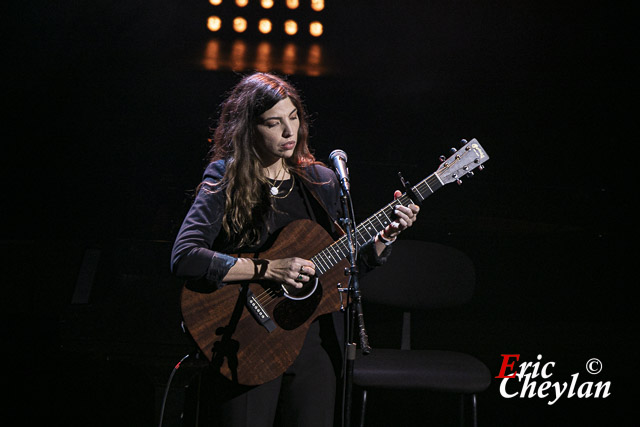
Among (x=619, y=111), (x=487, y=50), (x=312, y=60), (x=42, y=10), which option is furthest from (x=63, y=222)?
(x=619, y=111)

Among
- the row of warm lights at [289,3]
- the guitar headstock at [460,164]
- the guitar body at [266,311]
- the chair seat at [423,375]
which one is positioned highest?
the row of warm lights at [289,3]

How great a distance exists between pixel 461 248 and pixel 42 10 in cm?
362

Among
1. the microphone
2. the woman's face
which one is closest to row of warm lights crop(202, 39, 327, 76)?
the woman's face

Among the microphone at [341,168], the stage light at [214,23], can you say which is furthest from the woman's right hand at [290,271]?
the stage light at [214,23]

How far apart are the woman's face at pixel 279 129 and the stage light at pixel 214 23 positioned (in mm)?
2421

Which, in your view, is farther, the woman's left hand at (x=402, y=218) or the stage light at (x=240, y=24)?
the stage light at (x=240, y=24)

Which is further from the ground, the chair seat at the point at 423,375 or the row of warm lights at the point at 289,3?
the row of warm lights at the point at 289,3

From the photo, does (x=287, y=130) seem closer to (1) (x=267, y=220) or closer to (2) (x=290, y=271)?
(1) (x=267, y=220)

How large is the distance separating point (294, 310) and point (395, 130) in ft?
9.15

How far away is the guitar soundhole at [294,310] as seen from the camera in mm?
1870

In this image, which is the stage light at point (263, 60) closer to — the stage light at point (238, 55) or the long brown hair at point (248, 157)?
the stage light at point (238, 55)

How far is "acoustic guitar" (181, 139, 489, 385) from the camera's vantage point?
5.85 ft

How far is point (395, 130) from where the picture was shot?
437 cm

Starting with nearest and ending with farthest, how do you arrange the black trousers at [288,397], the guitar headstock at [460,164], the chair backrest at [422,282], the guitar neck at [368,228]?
the black trousers at [288,397], the guitar neck at [368,228], the guitar headstock at [460,164], the chair backrest at [422,282]
